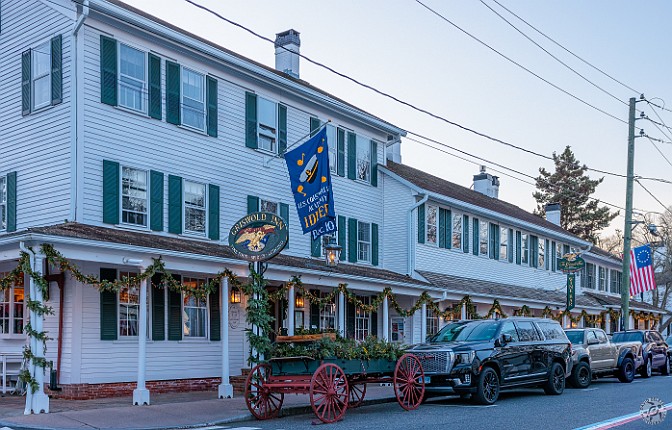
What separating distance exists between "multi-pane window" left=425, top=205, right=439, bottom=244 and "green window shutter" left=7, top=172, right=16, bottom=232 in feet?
46.0

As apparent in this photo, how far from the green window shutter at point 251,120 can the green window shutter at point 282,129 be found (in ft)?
3.13

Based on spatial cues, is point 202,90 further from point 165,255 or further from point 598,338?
point 598,338

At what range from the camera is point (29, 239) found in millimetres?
14047

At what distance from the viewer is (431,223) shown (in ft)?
91.7

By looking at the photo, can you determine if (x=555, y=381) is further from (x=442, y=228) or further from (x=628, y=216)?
(x=628, y=216)

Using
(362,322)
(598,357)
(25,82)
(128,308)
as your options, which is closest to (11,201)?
(25,82)

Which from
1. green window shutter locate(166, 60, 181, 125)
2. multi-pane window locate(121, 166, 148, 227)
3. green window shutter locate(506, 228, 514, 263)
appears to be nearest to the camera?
multi-pane window locate(121, 166, 148, 227)

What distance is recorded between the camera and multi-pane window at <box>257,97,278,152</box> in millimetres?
22125

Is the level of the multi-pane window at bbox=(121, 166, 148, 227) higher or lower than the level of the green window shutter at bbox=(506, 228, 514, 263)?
higher

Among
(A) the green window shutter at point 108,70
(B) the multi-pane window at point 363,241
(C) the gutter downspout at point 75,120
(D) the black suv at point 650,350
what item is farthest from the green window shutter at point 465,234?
(C) the gutter downspout at point 75,120

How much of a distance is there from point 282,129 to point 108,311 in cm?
802

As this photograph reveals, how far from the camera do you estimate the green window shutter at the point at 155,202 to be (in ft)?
60.9

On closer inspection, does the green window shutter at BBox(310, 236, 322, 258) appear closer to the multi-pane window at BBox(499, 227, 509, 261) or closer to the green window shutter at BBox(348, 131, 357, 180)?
the green window shutter at BBox(348, 131, 357, 180)

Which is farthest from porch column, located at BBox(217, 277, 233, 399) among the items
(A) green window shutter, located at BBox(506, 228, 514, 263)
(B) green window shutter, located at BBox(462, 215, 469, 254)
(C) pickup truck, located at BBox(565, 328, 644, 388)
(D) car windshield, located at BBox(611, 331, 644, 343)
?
(A) green window shutter, located at BBox(506, 228, 514, 263)
